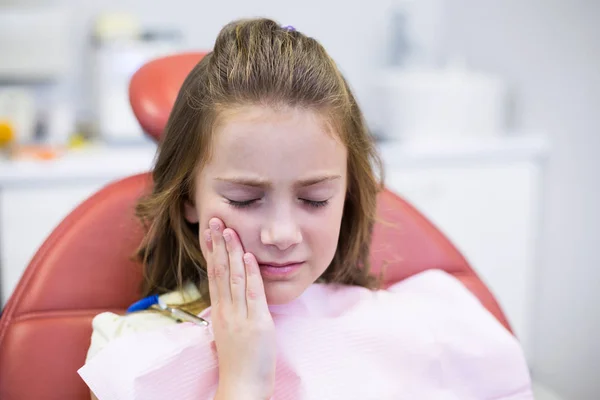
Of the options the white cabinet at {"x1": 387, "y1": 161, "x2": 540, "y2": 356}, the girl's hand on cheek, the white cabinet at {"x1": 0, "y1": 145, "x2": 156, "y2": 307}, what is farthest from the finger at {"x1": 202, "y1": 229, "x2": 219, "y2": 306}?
the white cabinet at {"x1": 387, "y1": 161, "x2": 540, "y2": 356}

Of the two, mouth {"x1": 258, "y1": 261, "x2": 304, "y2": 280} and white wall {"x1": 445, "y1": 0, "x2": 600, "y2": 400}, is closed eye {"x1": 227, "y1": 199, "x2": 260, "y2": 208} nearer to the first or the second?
mouth {"x1": 258, "y1": 261, "x2": 304, "y2": 280}

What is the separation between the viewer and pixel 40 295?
1120 millimetres

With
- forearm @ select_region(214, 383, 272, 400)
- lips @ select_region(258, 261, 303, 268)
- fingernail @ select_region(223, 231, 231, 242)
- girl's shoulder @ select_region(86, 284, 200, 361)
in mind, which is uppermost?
fingernail @ select_region(223, 231, 231, 242)

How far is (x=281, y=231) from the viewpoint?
35.7 inches

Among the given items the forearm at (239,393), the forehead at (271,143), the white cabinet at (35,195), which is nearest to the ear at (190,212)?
the forehead at (271,143)

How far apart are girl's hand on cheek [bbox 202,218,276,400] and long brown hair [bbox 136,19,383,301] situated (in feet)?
0.39

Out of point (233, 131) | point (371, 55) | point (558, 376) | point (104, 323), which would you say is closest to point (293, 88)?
point (233, 131)

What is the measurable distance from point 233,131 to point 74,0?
1832mm

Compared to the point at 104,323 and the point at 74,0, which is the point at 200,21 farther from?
the point at 104,323

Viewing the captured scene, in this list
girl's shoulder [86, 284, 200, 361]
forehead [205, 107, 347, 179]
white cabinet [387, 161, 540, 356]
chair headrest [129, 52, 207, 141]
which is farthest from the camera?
white cabinet [387, 161, 540, 356]

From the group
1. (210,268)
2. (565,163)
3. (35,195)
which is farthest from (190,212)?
(565,163)

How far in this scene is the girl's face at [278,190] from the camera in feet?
2.99

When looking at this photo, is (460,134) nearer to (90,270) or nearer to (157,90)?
(157,90)

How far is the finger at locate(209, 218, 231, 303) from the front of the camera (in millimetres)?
947
